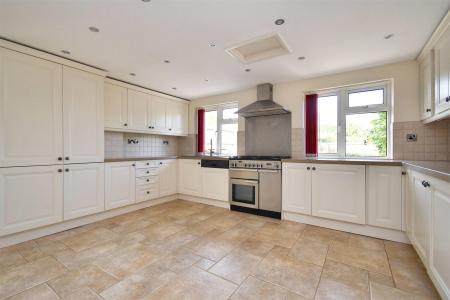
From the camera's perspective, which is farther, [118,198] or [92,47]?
[118,198]

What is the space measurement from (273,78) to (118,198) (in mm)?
3131

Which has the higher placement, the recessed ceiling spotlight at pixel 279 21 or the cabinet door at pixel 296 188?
the recessed ceiling spotlight at pixel 279 21

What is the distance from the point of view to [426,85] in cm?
228

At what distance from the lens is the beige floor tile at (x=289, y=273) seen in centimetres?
149

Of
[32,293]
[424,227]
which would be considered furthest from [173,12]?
[424,227]

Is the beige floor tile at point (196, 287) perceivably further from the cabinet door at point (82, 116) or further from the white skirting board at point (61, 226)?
the cabinet door at point (82, 116)

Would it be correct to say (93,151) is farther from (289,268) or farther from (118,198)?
(289,268)

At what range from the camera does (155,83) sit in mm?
3543

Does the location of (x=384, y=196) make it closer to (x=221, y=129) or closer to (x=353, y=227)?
(x=353, y=227)

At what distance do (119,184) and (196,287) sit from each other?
223 cm

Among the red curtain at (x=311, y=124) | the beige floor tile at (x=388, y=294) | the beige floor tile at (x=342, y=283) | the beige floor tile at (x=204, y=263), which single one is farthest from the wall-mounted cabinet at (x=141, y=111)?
the beige floor tile at (x=388, y=294)

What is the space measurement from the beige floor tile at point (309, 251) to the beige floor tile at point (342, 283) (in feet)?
0.33

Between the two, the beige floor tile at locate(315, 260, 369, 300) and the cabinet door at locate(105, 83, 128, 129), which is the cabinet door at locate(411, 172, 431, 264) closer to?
the beige floor tile at locate(315, 260, 369, 300)

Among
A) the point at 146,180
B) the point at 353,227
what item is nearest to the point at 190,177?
the point at 146,180
